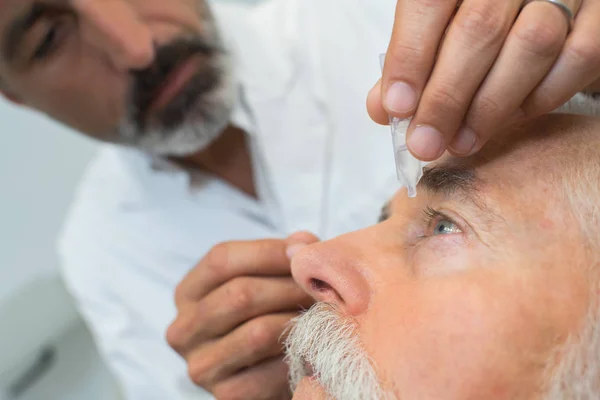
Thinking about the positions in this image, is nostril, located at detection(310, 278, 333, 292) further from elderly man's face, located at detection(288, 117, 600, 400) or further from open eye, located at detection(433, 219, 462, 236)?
open eye, located at detection(433, 219, 462, 236)

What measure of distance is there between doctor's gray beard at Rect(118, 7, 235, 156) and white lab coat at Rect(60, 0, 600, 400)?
4cm

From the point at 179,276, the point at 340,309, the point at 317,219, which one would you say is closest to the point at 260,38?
the point at 317,219

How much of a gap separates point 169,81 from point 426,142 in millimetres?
728

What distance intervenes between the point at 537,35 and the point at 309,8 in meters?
0.75

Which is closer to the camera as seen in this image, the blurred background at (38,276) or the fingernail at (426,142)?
the fingernail at (426,142)

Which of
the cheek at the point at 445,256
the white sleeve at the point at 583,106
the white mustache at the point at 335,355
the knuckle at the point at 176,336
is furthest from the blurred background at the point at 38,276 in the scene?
the white sleeve at the point at 583,106

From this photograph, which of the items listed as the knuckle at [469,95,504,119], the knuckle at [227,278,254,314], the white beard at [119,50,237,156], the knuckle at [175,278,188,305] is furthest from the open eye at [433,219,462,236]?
the white beard at [119,50,237,156]

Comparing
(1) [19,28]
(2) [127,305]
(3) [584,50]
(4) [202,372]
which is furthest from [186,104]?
(3) [584,50]

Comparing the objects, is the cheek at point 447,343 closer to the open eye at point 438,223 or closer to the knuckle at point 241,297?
the open eye at point 438,223

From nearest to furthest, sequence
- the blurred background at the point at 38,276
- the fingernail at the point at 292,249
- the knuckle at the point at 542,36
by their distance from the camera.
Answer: the knuckle at the point at 542,36
the fingernail at the point at 292,249
the blurred background at the point at 38,276

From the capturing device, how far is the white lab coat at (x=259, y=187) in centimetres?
94

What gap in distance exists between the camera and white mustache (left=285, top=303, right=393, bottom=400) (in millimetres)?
422

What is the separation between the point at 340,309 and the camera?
456 millimetres

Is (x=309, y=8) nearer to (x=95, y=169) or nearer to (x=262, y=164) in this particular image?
(x=262, y=164)
